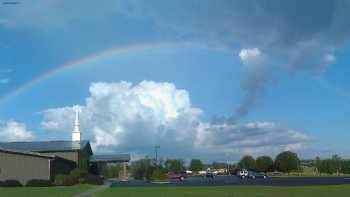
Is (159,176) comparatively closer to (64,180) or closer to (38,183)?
(64,180)

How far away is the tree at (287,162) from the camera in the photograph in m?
164

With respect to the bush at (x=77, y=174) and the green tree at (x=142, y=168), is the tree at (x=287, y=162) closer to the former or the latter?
the green tree at (x=142, y=168)

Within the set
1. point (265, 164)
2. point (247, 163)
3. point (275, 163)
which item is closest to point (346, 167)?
point (275, 163)

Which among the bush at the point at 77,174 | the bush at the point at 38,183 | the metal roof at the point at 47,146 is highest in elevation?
the metal roof at the point at 47,146

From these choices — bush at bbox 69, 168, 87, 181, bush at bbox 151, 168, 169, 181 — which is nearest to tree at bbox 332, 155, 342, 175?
bush at bbox 151, 168, 169, 181

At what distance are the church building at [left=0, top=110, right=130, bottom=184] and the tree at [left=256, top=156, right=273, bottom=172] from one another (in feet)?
240

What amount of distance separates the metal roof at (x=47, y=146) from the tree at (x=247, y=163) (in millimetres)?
87090

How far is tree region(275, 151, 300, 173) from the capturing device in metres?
164

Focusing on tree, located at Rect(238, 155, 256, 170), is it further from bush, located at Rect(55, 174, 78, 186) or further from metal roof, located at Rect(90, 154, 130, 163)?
bush, located at Rect(55, 174, 78, 186)

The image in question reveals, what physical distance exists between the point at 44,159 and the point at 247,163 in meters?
118

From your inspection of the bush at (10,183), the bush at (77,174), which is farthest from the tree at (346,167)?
the bush at (10,183)

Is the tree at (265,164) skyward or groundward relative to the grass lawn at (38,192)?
skyward

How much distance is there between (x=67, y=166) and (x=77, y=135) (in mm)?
19229

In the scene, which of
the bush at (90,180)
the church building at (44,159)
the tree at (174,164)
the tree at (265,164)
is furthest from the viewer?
the tree at (265,164)
